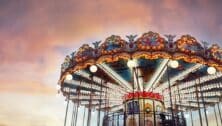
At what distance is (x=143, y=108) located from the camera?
12836 mm

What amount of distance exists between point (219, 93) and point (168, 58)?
21.2 ft

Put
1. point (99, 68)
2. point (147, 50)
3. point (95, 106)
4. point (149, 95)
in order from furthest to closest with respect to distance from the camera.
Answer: point (95, 106) → point (149, 95) → point (99, 68) → point (147, 50)

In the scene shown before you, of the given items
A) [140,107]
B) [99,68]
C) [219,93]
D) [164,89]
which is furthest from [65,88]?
[219,93]

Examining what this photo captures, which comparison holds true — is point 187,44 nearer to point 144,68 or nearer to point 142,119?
point 144,68

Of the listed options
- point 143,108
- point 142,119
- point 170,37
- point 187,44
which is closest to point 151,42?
point 170,37

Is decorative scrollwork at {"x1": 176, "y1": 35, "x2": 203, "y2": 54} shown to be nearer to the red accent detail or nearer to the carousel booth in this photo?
the carousel booth

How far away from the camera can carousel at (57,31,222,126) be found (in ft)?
33.4

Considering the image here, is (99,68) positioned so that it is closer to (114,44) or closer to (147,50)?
(114,44)

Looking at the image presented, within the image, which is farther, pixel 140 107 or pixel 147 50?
pixel 140 107

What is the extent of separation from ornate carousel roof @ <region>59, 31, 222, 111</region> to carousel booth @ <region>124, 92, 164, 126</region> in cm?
99

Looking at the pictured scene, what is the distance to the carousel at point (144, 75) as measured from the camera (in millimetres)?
10195

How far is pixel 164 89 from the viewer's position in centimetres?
1475

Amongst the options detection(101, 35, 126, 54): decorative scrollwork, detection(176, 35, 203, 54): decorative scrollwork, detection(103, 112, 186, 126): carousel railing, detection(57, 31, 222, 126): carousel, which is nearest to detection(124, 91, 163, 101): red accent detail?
detection(57, 31, 222, 126): carousel

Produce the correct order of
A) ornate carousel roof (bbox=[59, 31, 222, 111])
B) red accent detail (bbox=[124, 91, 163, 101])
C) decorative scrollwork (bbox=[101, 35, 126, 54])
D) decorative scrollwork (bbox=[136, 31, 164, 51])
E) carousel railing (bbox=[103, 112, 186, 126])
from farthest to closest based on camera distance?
red accent detail (bbox=[124, 91, 163, 101])
carousel railing (bbox=[103, 112, 186, 126])
decorative scrollwork (bbox=[101, 35, 126, 54])
ornate carousel roof (bbox=[59, 31, 222, 111])
decorative scrollwork (bbox=[136, 31, 164, 51])
